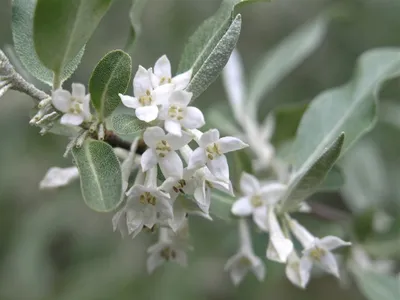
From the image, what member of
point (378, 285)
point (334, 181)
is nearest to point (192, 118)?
point (334, 181)

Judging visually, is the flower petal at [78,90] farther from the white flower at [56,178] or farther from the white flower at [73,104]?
the white flower at [56,178]

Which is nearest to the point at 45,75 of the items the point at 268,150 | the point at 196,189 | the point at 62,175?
the point at 62,175

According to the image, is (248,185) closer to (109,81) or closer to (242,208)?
(242,208)

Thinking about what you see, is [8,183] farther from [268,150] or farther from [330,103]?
[330,103]

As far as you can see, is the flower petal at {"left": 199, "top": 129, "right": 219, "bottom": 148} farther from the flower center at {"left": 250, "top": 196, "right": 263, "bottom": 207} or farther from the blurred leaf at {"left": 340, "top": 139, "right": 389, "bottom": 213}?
the blurred leaf at {"left": 340, "top": 139, "right": 389, "bottom": 213}

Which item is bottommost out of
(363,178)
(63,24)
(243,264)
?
(363,178)

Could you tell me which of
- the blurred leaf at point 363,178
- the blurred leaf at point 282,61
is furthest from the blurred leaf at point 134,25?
the blurred leaf at point 363,178

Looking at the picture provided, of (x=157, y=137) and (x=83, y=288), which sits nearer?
(x=157, y=137)
